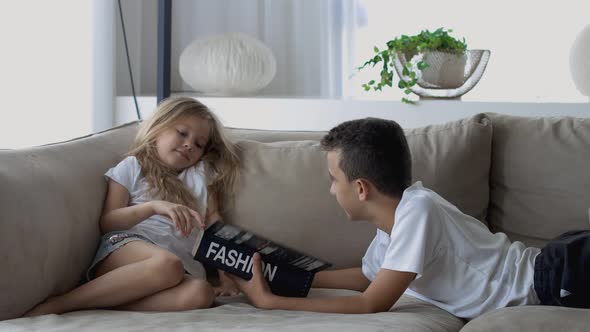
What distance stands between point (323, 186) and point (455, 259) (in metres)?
0.43

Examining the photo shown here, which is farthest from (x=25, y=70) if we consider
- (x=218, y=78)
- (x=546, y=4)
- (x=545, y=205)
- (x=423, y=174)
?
(x=546, y=4)

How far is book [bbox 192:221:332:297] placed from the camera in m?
1.78

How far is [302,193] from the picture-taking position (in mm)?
2057

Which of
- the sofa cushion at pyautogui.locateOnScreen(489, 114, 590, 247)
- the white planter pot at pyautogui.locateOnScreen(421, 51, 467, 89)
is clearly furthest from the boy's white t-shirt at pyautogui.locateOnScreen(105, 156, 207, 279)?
the white planter pot at pyautogui.locateOnScreen(421, 51, 467, 89)

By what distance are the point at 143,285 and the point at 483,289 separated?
73 cm

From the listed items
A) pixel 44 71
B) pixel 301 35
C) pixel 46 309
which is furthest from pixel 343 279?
pixel 301 35

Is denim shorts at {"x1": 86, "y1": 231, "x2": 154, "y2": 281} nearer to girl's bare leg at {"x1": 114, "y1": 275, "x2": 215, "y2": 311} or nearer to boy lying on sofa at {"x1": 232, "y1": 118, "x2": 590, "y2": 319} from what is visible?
girl's bare leg at {"x1": 114, "y1": 275, "x2": 215, "y2": 311}

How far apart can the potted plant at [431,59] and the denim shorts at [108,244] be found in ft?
3.32

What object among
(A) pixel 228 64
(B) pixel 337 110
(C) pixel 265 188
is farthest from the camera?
(A) pixel 228 64

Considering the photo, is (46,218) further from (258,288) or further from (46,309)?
(258,288)

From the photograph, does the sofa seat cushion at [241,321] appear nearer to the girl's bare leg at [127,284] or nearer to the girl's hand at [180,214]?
the girl's bare leg at [127,284]

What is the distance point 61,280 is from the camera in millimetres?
1835

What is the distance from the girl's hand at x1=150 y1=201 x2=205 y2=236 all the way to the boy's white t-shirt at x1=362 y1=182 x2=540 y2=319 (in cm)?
49

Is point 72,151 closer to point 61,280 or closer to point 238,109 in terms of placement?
point 61,280
